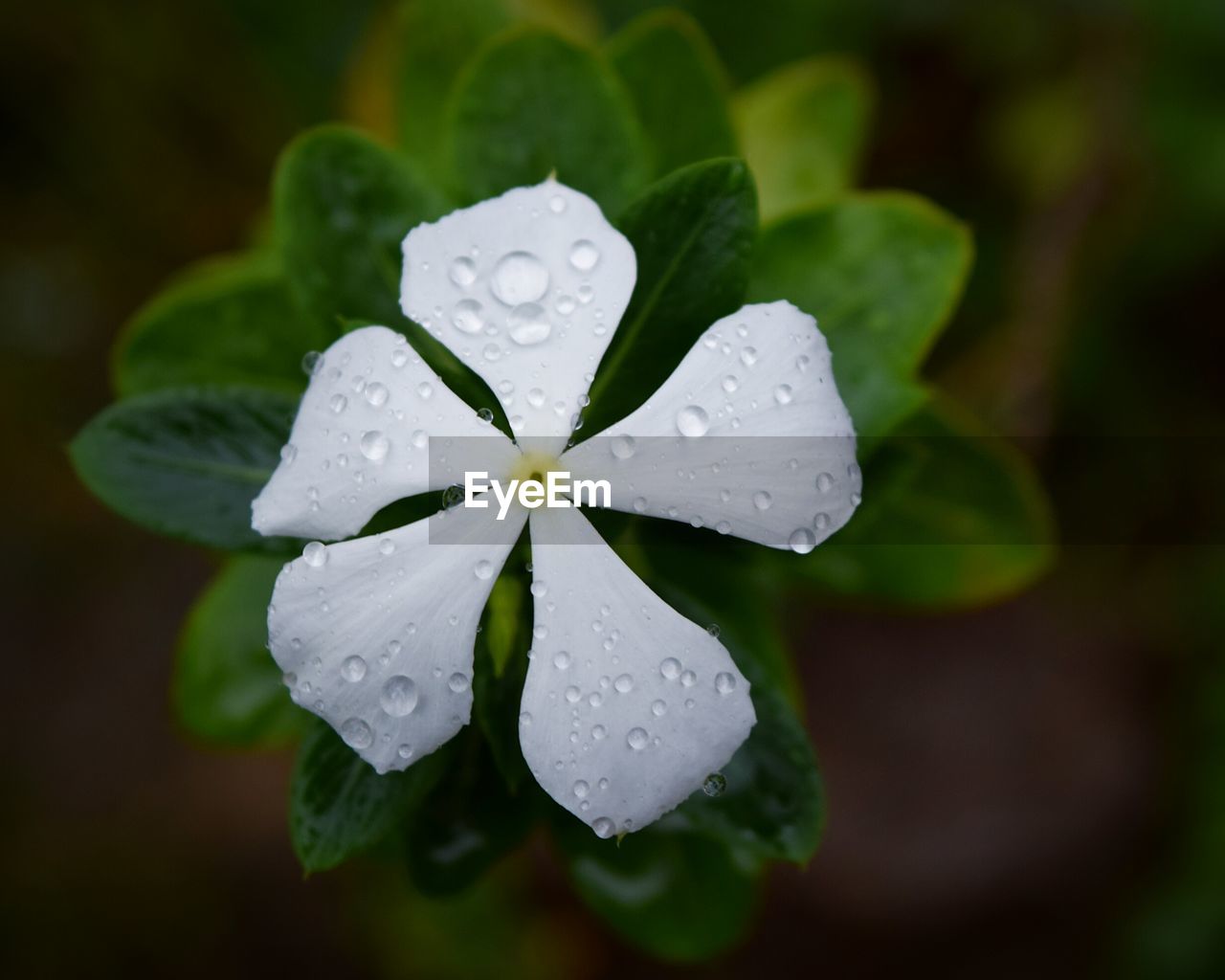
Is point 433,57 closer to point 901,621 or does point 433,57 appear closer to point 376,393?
point 376,393

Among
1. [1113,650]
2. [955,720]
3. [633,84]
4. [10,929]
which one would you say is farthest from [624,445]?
[10,929]

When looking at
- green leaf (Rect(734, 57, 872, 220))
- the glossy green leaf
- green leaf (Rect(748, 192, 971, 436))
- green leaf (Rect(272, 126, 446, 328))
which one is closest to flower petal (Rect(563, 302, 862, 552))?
the glossy green leaf

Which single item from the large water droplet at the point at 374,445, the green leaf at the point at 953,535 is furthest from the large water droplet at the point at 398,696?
the green leaf at the point at 953,535

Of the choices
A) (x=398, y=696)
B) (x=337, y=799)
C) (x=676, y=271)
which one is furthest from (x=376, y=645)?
(x=676, y=271)

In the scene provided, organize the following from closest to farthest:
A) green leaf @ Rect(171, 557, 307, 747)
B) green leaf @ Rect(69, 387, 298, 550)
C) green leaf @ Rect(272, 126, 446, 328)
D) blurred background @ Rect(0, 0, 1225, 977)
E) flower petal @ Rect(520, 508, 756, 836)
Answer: flower petal @ Rect(520, 508, 756, 836) < green leaf @ Rect(69, 387, 298, 550) < green leaf @ Rect(272, 126, 446, 328) < green leaf @ Rect(171, 557, 307, 747) < blurred background @ Rect(0, 0, 1225, 977)

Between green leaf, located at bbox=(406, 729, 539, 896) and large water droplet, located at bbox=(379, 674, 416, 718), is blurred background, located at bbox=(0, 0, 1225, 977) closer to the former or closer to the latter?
green leaf, located at bbox=(406, 729, 539, 896)

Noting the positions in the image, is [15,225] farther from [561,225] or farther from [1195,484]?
[1195,484]
